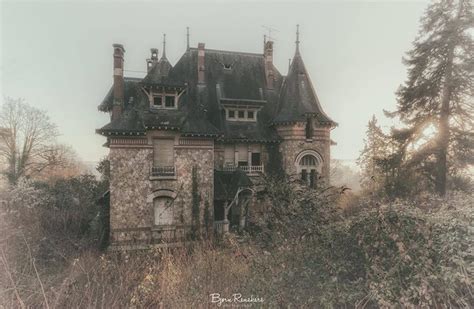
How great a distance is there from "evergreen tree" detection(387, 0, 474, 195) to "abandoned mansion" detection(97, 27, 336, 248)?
5670 mm

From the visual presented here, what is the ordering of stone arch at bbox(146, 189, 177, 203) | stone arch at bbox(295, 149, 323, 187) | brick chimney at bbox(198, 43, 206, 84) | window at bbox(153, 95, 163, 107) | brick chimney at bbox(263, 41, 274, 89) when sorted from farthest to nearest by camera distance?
brick chimney at bbox(263, 41, 274, 89) → brick chimney at bbox(198, 43, 206, 84) → stone arch at bbox(295, 149, 323, 187) → window at bbox(153, 95, 163, 107) → stone arch at bbox(146, 189, 177, 203)

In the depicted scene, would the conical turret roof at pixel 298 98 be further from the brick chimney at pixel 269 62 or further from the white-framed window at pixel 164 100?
the white-framed window at pixel 164 100

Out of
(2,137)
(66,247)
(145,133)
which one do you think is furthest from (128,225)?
(2,137)

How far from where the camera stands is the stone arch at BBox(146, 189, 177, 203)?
13266 mm

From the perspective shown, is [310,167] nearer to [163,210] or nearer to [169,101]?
[163,210]

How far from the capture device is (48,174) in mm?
28875

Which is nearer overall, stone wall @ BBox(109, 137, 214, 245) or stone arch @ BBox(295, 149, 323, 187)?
stone wall @ BBox(109, 137, 214, 245)

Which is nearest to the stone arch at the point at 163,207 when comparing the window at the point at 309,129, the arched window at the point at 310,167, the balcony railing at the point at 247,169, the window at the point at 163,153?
the window at the point at 163,153

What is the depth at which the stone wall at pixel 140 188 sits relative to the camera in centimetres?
1298

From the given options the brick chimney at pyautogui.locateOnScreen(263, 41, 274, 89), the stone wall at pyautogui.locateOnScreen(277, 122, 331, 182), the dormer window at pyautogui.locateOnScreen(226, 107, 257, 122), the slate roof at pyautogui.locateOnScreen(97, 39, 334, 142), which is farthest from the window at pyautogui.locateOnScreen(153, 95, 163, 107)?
the brick chimney at pyautogui.locateOnScreen(263, 41, 274, 89)

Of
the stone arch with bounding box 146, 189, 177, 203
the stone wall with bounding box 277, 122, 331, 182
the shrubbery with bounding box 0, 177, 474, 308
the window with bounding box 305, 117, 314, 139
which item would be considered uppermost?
the window with bounding box 305, 117, 314, 139

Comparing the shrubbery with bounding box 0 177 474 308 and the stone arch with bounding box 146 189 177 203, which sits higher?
Result: the stone arch with bounding box 146 189 177 203

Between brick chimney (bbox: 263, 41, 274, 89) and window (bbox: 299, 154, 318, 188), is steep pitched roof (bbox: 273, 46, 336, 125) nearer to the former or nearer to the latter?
brick chimney (bbox: 263, 41, 274, 89)

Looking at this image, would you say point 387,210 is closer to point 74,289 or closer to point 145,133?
point 74,289
